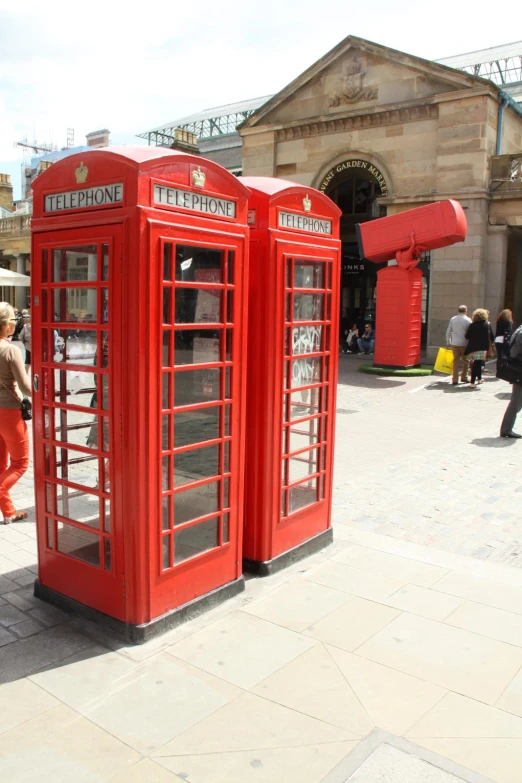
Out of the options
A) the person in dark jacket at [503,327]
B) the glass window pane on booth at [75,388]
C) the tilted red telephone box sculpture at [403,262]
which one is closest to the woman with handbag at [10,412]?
the glass window pane on booth at [75,388]

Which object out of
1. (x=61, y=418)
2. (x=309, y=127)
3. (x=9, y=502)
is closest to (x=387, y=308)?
(x=309, y=127)

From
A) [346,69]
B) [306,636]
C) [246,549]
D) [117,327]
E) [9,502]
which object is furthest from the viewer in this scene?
[346,69]

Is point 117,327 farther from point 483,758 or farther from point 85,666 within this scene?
point 483,758

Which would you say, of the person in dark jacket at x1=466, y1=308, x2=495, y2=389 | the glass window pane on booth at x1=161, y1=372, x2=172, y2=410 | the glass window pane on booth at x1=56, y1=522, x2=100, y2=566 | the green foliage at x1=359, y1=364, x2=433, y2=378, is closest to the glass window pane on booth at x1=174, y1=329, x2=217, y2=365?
the glass window pane on booth at x1=161, y1=372, x2=172, y2=410

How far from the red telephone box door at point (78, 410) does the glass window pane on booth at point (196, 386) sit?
0.40m

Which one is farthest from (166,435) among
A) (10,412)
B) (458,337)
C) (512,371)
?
(458,337)

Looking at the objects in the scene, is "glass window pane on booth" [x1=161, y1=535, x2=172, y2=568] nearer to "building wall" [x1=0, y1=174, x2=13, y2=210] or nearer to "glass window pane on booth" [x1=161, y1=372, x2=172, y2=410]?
"glass window pane on booth" [x1=161, y1=372, x2=172, y2=410]

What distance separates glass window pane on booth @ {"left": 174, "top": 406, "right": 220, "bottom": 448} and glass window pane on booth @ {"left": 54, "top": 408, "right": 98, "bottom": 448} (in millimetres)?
484

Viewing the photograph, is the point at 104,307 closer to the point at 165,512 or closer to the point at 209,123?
the point at 165,512

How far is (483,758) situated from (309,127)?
68.4 ft

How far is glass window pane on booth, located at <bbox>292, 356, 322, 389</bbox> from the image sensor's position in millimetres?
4816

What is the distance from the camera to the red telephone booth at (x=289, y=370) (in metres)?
4.44

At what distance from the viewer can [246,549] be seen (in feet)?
15.8

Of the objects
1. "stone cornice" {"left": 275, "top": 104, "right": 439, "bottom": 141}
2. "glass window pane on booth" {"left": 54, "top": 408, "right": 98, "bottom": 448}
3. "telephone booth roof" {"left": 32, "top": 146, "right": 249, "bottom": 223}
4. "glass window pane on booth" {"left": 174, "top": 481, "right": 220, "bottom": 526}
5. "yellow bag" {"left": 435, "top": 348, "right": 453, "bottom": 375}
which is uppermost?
"stone cornice" {"left": 275, "top": 104, "right": 439, "bottom": 141}
